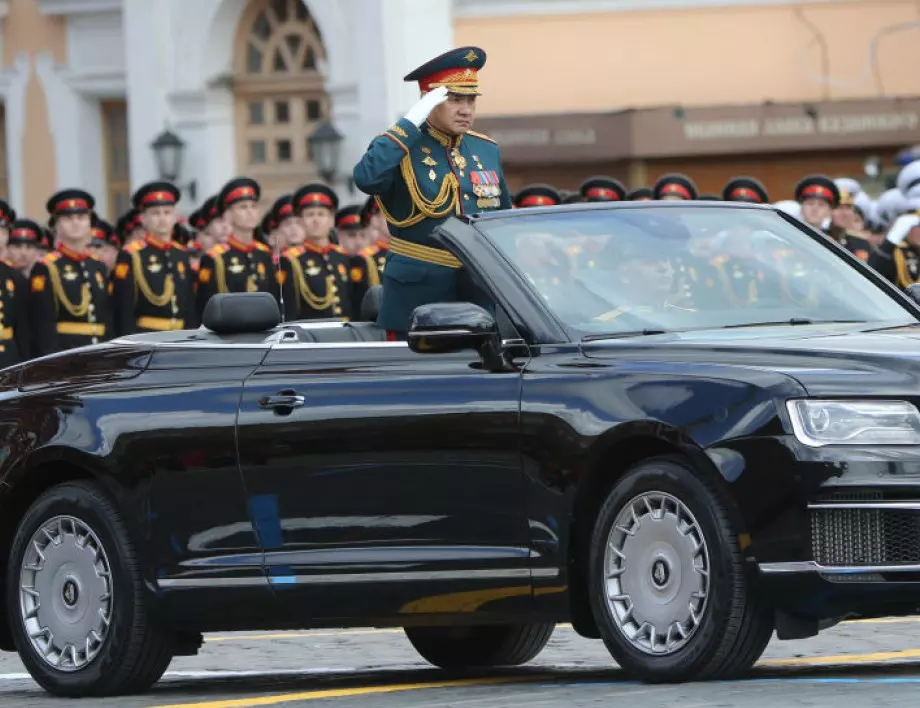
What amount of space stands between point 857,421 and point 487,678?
7.47 feet

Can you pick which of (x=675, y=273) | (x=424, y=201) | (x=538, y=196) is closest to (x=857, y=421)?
(x=675, y=273)

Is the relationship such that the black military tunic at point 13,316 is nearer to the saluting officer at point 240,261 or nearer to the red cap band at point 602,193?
the saluting officer at point 240,261

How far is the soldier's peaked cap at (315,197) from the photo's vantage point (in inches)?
912

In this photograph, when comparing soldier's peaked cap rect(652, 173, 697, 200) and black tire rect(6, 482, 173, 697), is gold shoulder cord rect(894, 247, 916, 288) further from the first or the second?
black tire rect(6, 482, 173, 697)

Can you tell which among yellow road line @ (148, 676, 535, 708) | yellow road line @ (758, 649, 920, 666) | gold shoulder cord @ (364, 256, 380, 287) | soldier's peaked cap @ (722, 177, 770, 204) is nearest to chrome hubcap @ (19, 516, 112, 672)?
yellow road line @ (148, 676, 535, 708)

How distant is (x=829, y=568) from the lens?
898 cm

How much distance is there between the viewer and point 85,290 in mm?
21859

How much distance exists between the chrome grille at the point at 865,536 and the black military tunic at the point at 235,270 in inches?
507

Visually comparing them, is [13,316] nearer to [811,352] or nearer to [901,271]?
[901,271]

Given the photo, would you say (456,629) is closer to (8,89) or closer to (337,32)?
(337,32)

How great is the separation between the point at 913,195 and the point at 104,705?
12513 millimetres

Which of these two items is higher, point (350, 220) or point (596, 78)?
point (596, 78)

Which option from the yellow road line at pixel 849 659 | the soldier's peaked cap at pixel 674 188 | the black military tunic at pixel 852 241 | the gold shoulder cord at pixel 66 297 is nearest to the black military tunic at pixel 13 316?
the gold shoulder cord at pixel 66 297

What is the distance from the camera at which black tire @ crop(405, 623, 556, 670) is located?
36.7 feet
